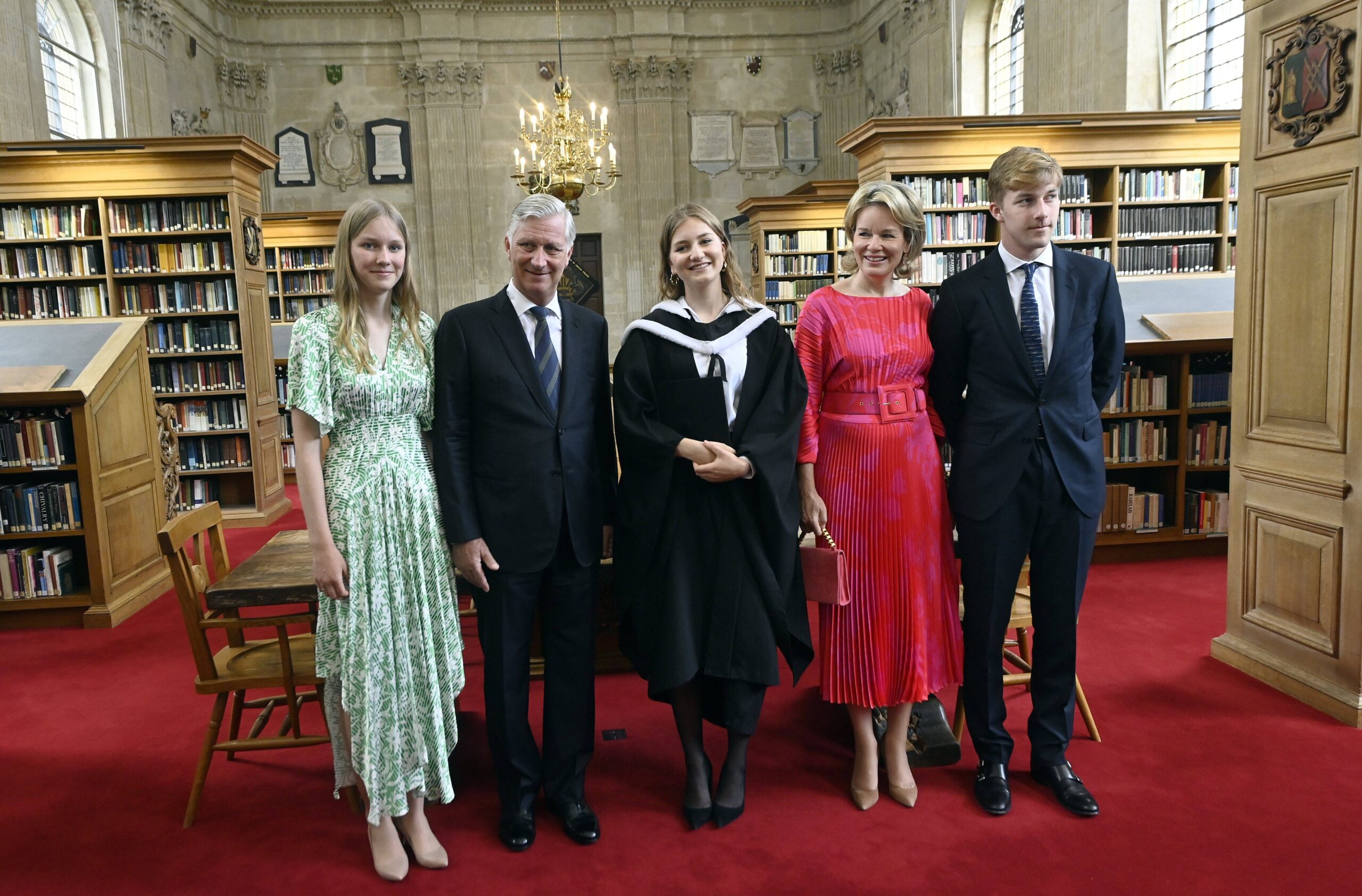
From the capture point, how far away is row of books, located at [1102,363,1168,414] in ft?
17.6

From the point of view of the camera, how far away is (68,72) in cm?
1031

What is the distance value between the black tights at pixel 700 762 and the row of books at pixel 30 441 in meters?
3.84

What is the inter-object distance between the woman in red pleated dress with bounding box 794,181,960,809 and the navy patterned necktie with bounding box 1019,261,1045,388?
264 millimetres

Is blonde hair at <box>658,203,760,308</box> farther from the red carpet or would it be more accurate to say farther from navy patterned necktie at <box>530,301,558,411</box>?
the red carpet

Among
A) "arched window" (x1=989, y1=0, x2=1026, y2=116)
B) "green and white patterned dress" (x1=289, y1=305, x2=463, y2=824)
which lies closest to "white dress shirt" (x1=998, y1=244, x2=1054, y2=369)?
"green and white patterned dress" (x1=289, y1=305, x2=463, y2=824)

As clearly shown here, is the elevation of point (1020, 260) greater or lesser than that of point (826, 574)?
greater

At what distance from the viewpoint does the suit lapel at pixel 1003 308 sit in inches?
97.9

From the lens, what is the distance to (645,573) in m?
2.52

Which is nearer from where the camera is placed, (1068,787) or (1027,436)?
(1027,436)

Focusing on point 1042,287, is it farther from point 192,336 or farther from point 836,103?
point 836,103

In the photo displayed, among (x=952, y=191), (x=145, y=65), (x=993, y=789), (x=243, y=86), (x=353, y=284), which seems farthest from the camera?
(x=243, y=86)

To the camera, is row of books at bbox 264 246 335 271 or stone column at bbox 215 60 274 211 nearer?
row of books at bbox 264 246 335 271

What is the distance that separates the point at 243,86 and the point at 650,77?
20.1ft

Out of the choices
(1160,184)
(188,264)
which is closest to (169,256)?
(188,264)
